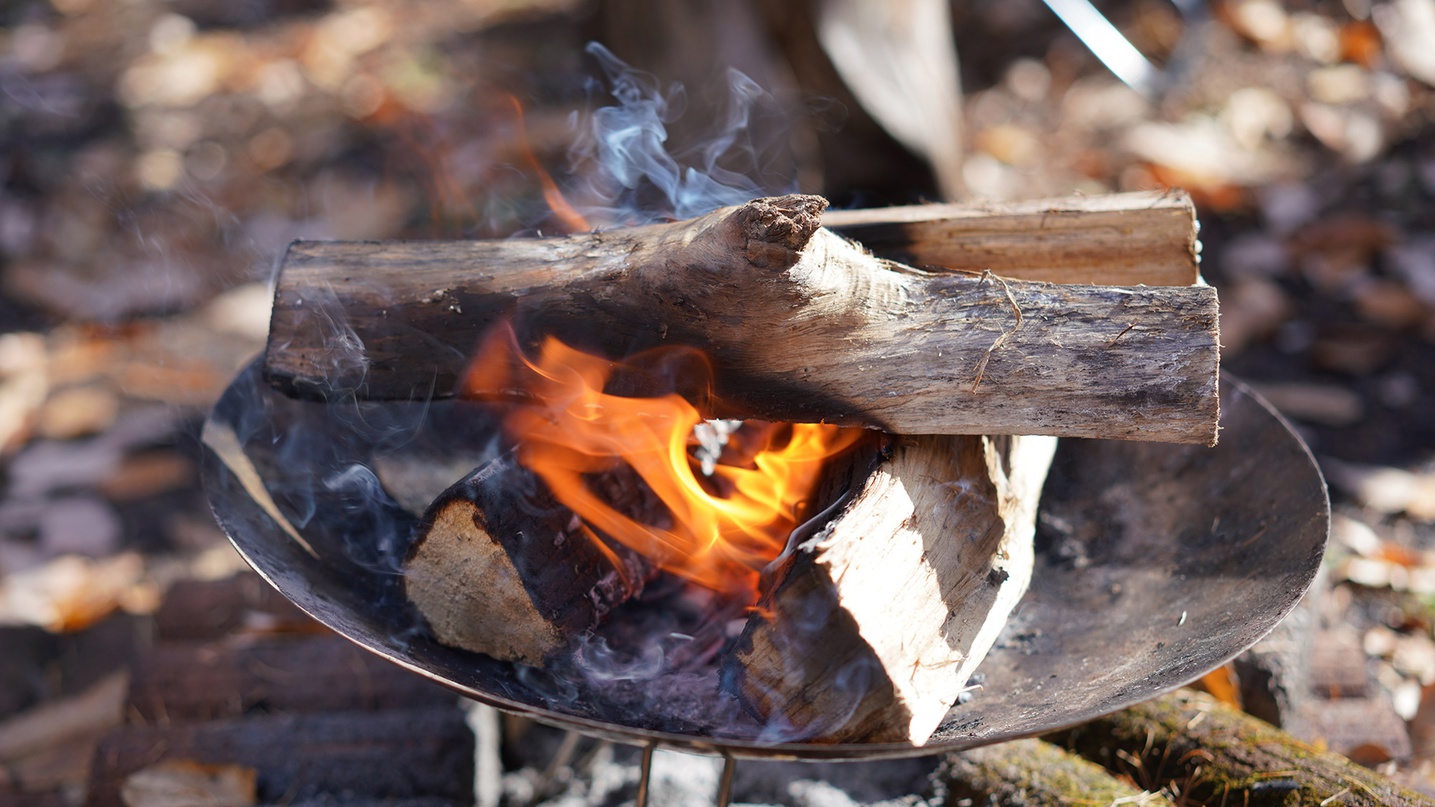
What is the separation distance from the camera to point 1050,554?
168 cm

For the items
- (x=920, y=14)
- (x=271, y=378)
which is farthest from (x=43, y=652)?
(x=920, y=14)

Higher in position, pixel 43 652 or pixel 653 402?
pixel 653 402

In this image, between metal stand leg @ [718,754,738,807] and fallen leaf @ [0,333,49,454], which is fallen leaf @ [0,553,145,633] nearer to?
fallen leaf @ [0,333,49,454]

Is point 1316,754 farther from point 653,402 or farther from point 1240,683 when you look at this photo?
point 653,402

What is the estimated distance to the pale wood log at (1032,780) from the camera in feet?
5.16

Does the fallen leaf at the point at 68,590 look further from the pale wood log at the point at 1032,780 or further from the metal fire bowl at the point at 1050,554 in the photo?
the pale wood log at the point at 1032,780

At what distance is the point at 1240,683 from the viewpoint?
6.13ft

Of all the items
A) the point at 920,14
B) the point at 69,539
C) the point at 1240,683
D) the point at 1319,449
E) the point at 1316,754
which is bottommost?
the point at 69,539

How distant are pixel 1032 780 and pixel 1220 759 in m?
0.30

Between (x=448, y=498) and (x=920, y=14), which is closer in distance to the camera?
(x=448, y=498)

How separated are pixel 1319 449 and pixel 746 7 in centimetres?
234

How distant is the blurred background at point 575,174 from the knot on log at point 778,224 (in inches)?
29.2

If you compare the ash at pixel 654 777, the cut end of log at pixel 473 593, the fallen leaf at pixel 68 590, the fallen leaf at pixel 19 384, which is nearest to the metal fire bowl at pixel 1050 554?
the cut end of log at pixel 473 593

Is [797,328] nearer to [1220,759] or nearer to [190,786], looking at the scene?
[1220,759]
